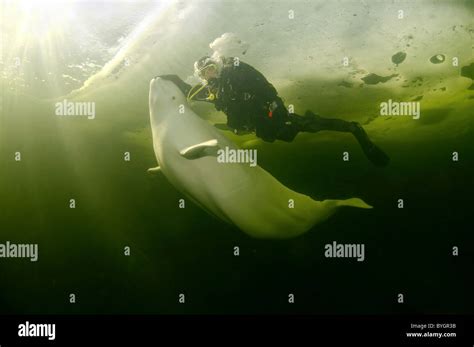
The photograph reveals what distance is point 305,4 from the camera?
4.05 meters

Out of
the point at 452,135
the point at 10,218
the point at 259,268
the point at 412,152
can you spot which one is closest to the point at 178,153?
the point at 259,268

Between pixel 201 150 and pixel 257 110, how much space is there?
55 cm

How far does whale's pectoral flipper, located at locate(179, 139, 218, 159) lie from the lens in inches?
156

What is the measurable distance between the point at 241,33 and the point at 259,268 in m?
1.92

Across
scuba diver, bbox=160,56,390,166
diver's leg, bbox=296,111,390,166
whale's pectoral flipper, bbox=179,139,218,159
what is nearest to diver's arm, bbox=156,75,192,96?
scuba diver, bbox=160,56,390,166

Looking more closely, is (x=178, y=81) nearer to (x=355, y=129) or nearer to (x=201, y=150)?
(x=201, y=150)

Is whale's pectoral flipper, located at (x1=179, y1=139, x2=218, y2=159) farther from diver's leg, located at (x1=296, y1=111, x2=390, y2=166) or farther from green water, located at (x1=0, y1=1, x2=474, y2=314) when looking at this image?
diver's leg, located at (x1=296, y1=111, x2=390, y2=166)

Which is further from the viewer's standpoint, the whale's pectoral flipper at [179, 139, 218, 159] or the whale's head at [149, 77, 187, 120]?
the whale's head at [149, 77, 187, 120]

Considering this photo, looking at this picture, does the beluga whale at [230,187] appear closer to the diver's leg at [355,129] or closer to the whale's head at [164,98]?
the whale's head at [164,98]

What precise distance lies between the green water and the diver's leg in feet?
0.16

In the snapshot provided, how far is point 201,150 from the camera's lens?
3.97m

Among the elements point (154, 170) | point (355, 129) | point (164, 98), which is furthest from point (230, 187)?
point (355, 129)

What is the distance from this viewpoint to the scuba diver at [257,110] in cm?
399

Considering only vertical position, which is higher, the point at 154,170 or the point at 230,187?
the point at 154,170
